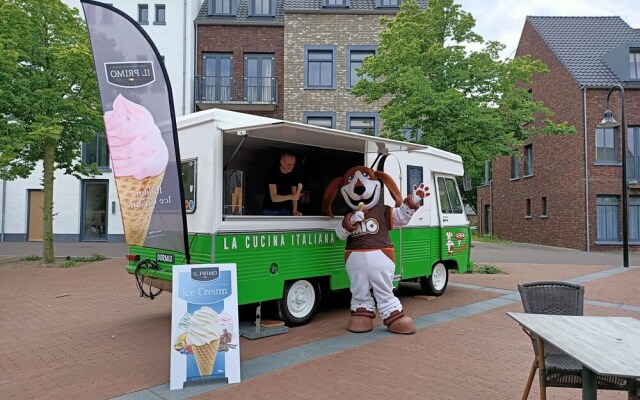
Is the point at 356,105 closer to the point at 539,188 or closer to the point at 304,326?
the point at 539,188

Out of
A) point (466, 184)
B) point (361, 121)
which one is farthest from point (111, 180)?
point (466, 184)

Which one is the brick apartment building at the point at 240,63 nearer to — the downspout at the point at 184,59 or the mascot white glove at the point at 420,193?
the downspout at the point at 184,59

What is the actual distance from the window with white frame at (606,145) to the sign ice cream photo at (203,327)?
71.9ft

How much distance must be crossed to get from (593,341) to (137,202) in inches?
170

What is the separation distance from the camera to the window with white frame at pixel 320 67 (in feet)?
73.2

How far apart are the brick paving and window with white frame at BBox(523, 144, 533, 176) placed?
18.2 meters

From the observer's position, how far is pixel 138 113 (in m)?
4.85

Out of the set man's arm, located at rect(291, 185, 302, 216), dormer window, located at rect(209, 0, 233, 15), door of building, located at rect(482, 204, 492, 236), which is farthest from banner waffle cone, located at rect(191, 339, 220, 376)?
door of building, located at rect(482, 204, 492, 236)

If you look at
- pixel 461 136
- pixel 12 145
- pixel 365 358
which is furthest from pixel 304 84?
pixel 365 358

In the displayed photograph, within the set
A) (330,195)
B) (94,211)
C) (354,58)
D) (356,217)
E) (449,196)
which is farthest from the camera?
(354,58)

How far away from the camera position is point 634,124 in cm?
2178

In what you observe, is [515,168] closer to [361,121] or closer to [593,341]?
[361,121]

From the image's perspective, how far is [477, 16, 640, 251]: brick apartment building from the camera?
21.2 metres

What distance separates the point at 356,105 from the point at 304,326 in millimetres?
16970
